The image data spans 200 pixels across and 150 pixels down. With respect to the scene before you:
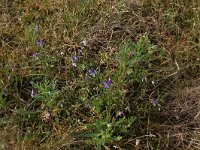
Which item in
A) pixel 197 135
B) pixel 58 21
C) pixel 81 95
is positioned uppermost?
pixel 58 21

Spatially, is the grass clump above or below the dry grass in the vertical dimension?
above

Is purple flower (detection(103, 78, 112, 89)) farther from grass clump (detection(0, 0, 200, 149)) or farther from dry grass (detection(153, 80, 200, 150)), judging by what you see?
dry grass (detection(153, 80, 200, 150))

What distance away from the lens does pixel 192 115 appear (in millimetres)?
2766

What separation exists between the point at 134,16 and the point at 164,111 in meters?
0.92

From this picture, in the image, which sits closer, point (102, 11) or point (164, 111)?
point (164, 111)

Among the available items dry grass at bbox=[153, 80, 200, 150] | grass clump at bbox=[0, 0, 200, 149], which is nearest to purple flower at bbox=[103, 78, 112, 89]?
grass clump at bbox=[0, 0, 200, 149]

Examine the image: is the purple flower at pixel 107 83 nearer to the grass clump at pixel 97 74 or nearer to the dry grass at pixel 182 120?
the grass clump at pixel 97 74

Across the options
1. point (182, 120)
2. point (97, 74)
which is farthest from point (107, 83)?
point (182, 120)

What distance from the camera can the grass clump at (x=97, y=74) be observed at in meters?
2.62

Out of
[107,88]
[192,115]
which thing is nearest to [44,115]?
[107,88]

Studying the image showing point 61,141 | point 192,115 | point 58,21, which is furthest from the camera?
point 58,21

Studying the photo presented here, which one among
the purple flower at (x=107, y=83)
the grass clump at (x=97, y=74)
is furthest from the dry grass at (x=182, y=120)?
the purple flower at (x=107, y=83)

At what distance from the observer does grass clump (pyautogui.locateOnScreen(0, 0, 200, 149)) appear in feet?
8.59

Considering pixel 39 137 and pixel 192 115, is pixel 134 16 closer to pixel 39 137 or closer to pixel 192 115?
pixel 192 115
